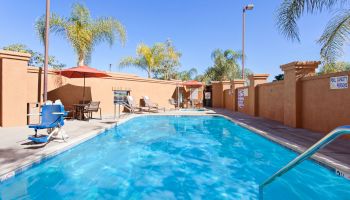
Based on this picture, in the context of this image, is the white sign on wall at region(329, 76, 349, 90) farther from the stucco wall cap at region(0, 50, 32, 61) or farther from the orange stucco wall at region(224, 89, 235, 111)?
the stucco wall cap at region(0, 50, 32, 61)

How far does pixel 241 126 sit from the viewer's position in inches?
364

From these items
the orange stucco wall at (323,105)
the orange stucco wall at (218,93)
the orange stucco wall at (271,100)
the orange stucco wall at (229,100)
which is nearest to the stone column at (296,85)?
the orange stucco wall at (323,105)

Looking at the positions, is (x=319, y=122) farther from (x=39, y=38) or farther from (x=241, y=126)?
(x=39, y=38)

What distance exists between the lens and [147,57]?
24.8 meters

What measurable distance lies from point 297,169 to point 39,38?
14691 millimetres

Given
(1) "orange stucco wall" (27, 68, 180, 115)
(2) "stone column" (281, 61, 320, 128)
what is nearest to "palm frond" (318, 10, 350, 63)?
(2) "stone column" (281, 61, 320, 128)

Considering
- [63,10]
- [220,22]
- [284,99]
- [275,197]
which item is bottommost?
[275,197]

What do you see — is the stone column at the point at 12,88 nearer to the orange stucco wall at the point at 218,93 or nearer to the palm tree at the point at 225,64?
the orange stucco wall at the point at 218,93

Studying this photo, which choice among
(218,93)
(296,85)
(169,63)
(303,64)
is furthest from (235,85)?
(169,63)

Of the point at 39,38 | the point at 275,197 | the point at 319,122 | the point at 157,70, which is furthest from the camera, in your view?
the point at 157,70

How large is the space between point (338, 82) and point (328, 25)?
1810mm

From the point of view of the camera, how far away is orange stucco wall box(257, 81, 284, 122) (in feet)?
32.0

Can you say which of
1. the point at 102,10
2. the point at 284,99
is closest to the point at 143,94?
the point at 102,10

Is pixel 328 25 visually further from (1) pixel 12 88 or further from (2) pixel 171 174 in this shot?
(1) pixel 12 88
